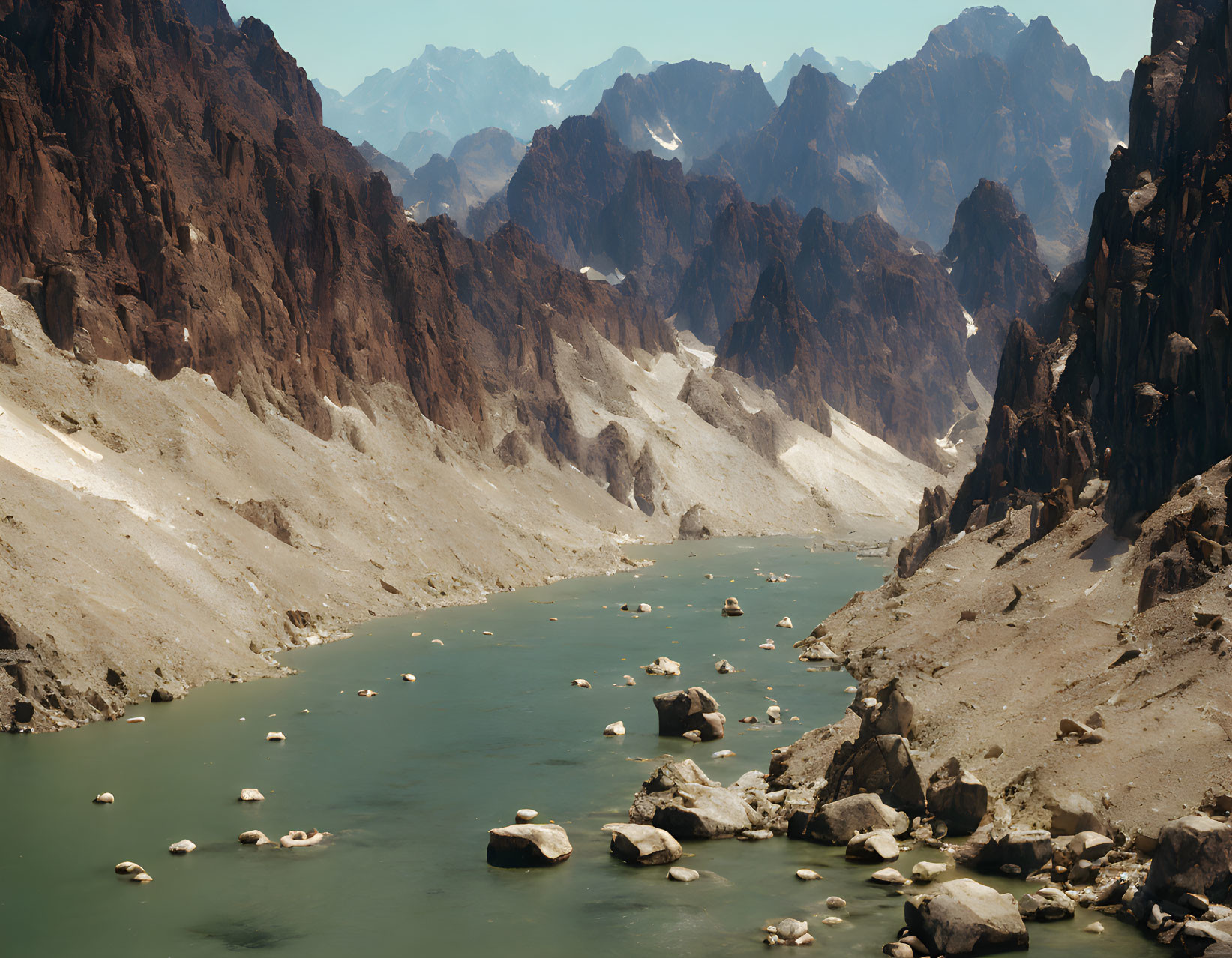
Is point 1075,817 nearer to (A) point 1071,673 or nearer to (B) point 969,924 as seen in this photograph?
(B) point 969,924

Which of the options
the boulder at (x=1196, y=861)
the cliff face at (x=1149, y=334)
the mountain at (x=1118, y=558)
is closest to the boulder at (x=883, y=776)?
the mountain at (x=1118, y=558)

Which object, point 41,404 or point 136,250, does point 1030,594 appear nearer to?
point 41,404

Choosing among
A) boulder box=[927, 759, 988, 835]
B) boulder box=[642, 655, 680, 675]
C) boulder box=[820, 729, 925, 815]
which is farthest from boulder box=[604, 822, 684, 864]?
boulder box=[642, 655, 680, 675]

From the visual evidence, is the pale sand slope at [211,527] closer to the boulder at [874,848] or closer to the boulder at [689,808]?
the boulder at [689,808]

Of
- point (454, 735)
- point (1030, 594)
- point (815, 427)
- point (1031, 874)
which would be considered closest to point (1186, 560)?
point (1030, 594)

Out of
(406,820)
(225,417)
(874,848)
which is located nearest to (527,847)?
(406,820)

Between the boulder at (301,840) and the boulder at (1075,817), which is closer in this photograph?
the boulder at (1075,817)
